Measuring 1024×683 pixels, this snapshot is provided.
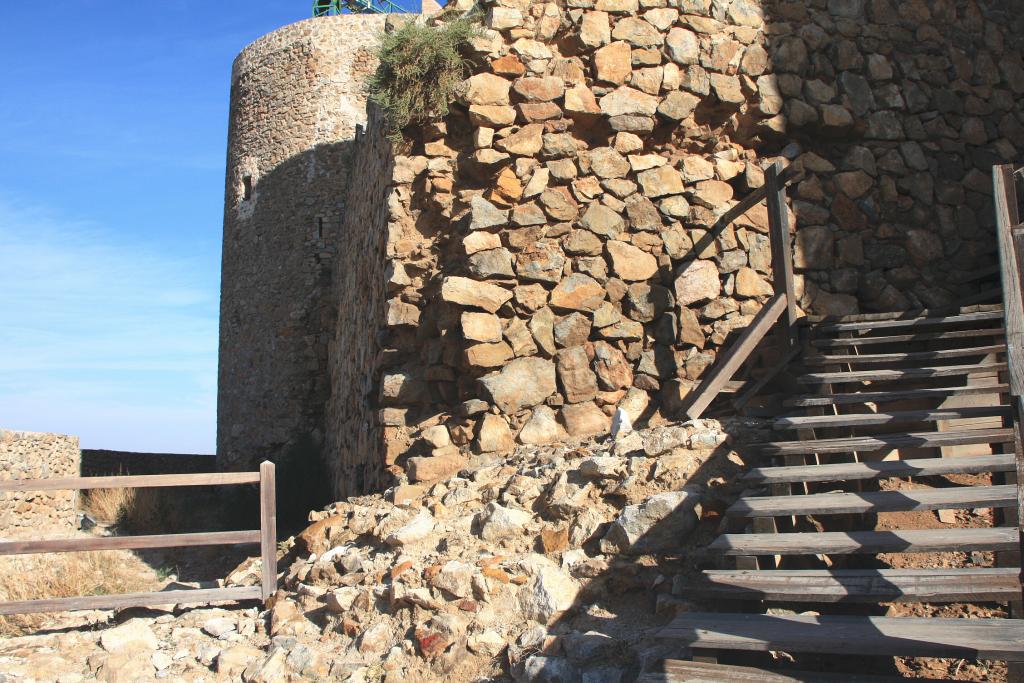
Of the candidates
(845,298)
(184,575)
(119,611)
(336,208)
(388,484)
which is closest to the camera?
(119,611)

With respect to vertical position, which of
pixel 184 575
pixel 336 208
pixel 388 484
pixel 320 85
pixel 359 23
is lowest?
pixel 184 575

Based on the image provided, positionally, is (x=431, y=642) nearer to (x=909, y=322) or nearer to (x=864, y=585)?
(x=864, y=585)

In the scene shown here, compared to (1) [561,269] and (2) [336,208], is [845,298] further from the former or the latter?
(2) [336,208]

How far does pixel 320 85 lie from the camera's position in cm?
1496

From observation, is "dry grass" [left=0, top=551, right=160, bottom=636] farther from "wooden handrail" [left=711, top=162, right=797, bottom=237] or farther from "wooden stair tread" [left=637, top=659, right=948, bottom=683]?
"wooden handrail" [left=711, top=162, right=797, bottom=237]

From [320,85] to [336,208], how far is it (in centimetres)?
229

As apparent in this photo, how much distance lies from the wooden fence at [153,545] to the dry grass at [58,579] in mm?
628

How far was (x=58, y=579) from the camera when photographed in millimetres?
7086

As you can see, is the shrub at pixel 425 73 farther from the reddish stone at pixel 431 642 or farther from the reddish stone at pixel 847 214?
the reddish stone at pixel 431 642

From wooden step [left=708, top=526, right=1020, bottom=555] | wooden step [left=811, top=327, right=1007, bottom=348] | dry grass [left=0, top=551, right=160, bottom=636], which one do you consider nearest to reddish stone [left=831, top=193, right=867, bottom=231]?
wooden step [left=811, top=327, right=1007, bottom=348]

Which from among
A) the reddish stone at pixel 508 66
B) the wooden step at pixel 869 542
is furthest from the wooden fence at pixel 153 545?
the reddish stone at pixel 508 66

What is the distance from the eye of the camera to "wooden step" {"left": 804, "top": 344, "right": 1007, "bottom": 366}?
16.9 ft

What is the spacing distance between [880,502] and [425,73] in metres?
4.39

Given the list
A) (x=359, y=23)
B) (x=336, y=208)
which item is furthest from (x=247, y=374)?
(x=359, y=23)
